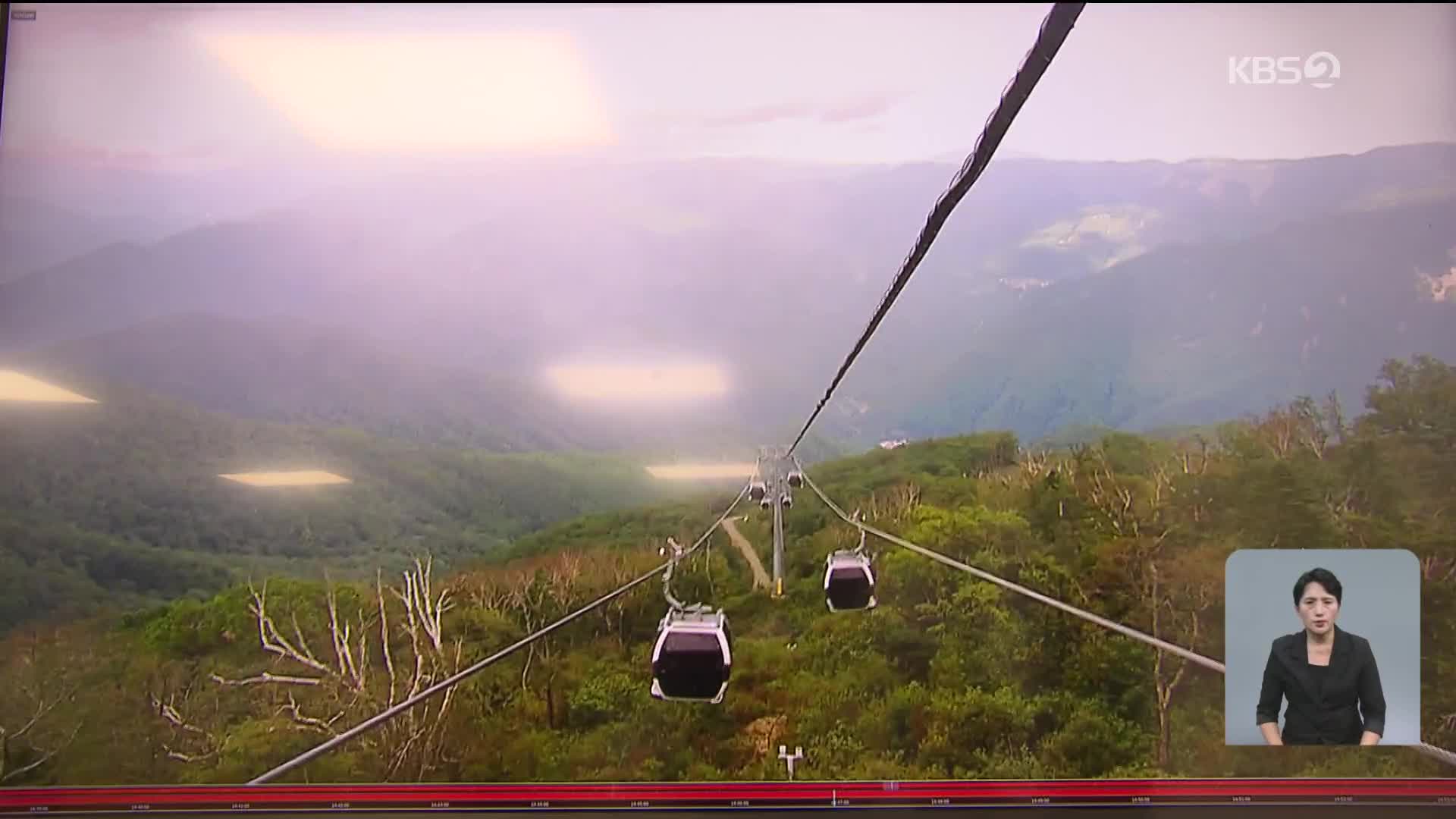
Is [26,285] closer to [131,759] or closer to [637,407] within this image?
[131,759]

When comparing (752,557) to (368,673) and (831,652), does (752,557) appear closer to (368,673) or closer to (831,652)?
(831,652)

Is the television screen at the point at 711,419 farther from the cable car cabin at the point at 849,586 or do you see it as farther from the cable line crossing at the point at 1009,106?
the cable line crossing at the point at 1009,106

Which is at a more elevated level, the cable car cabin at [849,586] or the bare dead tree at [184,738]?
the cable car cabin at [849,586]

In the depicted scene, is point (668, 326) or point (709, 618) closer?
point (709, 618)

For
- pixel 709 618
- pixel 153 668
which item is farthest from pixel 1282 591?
pixel 153 668

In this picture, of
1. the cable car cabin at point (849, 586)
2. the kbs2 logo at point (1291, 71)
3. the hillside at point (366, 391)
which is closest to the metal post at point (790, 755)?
the cable car cabin at point (849, 586)

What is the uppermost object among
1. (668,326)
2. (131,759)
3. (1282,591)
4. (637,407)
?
(668,326)

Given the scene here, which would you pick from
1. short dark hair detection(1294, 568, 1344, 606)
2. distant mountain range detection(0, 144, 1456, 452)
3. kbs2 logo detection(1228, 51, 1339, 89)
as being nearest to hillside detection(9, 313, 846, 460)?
distant mountain range detection(0, 144, 1456, 452)
